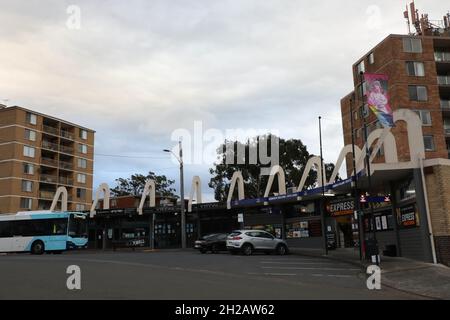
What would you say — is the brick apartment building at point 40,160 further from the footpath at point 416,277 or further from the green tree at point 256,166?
the footpath at point 416,277

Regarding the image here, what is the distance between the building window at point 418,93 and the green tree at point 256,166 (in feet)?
52.8

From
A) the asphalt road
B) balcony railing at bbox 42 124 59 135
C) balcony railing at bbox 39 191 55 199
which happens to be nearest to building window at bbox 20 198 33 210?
balcony railing at bbox 39 191 55 199

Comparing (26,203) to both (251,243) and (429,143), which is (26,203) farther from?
(429,143)

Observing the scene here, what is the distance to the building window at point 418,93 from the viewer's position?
4969 cm

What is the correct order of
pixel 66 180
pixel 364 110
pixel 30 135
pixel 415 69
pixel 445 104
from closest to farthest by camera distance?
pixel 364 110, pixel 415 69, pixel 445 104, pixel 30 135, pixel 66 180

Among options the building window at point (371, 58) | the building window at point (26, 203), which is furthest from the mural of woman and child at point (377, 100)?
the building window at point (26, 203)

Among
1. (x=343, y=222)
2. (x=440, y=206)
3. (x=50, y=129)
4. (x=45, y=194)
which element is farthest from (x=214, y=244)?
(x=50, y=129)

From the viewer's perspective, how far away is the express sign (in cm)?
3187

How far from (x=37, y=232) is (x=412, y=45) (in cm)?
4047

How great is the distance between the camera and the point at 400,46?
50.1 metres

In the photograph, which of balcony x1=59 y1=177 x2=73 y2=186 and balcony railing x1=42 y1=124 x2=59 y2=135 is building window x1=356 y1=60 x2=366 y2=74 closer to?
balcony railing x1=42 y1=124 x2=59 y2=135

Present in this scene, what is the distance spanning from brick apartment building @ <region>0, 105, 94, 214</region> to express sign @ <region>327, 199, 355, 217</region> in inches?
1994

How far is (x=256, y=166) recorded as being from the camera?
6084 centimetres
